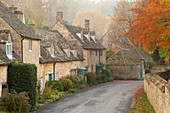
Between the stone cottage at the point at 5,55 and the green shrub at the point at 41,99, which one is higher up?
the stone cottage at the point at 5,55

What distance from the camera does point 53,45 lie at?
31.8 m

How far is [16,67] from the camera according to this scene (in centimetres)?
1852

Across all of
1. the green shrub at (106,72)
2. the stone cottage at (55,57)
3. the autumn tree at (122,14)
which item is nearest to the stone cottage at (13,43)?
the stone cottage at (55,57)

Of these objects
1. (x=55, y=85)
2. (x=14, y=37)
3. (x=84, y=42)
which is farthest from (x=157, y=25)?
(x=84, y=42)

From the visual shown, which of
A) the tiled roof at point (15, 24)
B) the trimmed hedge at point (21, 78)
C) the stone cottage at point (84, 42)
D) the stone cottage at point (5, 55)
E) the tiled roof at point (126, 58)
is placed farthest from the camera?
the tiled roof at point (126, 58)

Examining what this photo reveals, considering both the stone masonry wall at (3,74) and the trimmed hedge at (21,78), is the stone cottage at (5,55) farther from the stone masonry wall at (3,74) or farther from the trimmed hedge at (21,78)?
Answer: the trimmed hedge at (21,78)

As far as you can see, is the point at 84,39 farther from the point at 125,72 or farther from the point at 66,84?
the point at 66,84

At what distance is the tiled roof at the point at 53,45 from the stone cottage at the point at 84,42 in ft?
3.86

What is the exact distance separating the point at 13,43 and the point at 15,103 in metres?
6.28

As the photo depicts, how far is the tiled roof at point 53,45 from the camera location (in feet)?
93.6

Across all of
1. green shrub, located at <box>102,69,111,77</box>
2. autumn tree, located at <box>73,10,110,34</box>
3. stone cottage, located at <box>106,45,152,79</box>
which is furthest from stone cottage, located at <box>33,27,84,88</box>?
autumn tree, located at <box>73,10,110,34</box>

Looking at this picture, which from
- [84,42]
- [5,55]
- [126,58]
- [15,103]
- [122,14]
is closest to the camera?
[15,103]

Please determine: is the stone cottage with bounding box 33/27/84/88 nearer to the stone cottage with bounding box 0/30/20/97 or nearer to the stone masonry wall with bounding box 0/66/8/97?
the stone cottage with bounding box 0/30/20/97

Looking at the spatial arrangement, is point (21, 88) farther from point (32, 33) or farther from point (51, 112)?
point (32, 33)
